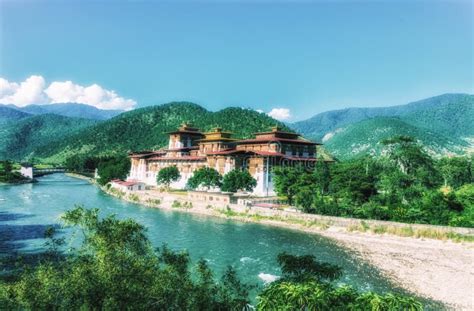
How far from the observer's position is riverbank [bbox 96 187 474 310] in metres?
25.8

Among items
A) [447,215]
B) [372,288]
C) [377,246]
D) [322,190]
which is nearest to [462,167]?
[322,190]

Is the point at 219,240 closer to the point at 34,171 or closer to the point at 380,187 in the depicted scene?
the point at 380,187

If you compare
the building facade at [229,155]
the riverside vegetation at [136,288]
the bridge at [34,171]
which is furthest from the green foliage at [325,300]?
the bridge at [34,171]

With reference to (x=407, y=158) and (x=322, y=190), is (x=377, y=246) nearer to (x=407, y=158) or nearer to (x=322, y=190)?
(x=322, y=190)

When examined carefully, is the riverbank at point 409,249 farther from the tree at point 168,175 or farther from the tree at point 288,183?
the tree at point 168,175

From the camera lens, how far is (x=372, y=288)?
25266mm

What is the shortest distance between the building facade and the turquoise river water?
1587 cm

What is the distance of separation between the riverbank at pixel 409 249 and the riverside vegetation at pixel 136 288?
14.6m

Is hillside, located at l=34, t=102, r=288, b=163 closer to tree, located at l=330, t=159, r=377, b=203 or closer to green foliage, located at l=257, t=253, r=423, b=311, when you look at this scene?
tree, located at l=330, t=159, r=377, b=203

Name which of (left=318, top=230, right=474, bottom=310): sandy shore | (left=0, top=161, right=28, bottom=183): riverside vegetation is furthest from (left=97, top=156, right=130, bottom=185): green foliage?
(left=318, top=230, right=474, bottom=310): sandy shore

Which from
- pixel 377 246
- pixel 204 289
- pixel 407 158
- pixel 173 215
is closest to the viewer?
pixel 204 289

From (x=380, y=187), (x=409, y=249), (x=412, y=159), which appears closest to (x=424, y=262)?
(x=409, y=249)

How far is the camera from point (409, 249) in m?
35.2

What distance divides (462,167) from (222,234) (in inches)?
2048
